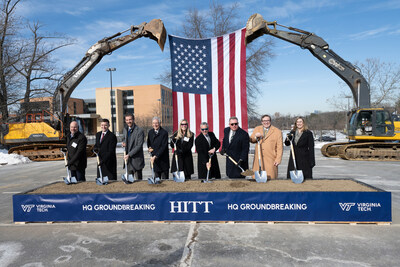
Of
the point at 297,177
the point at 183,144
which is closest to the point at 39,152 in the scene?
the point at 183,144

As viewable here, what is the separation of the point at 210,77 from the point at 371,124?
9.38 metres

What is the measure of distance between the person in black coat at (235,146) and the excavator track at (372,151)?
9.97 metres

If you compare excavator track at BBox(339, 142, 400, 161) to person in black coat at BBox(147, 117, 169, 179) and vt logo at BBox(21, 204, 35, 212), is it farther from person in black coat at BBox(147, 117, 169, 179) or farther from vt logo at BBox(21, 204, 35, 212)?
vt logo at BBox(21, 204, 35, 212)

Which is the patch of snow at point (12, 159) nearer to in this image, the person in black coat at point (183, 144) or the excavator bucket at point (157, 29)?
the excavator bucket at point (157, 29)

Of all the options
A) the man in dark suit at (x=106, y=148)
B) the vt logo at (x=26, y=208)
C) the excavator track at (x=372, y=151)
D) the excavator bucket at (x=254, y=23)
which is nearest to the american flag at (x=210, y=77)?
the excavator bucket at (x=254, y=23)

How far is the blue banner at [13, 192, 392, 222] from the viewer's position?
3.91 meters

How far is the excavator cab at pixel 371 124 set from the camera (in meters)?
12.1

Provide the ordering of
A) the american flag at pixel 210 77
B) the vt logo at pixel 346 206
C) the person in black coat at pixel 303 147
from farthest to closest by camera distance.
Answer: the american flag at pixel 210 77 → the person in black coat at pixel 303 147 → the vt logo at pixel 346 206

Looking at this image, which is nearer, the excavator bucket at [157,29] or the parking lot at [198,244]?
the parking lot at [198,244]

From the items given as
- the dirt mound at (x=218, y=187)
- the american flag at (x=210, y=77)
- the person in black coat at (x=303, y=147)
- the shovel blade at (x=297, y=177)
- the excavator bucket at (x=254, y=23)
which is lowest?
the dirt mound at (x=218, y=187)

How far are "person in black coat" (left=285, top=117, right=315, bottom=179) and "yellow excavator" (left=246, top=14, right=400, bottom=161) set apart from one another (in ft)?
24.4

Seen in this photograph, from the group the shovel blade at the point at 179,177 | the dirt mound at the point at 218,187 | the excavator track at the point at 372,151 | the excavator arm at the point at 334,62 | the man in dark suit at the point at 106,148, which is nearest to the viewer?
the dirt mound at the point at 218,187

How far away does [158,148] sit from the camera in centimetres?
534

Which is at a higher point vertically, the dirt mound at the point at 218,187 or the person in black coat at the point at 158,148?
the person in black coat at the point at 158,148
